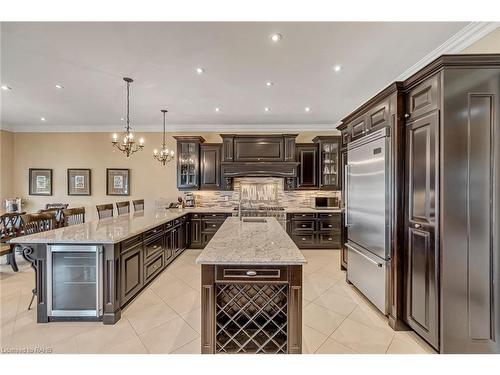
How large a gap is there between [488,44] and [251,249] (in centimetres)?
293

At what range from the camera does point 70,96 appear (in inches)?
161

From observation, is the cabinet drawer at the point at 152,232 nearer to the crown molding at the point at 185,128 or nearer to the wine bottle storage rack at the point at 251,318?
the wine bottle storage rack at the point at 251,318

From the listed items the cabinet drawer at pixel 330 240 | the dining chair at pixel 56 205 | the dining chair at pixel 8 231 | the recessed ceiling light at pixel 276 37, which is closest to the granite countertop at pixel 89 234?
the dining chair at pixel 8 231

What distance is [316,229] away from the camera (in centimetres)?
527

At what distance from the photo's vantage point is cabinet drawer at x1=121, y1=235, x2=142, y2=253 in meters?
2.63

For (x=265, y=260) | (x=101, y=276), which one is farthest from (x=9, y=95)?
(x=265, y=260)

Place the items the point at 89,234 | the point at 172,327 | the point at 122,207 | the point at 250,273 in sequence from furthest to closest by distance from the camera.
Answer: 1. the point at 122,207
2. the point at 89,234
3. the point at 172,327
4. the point at 250,273

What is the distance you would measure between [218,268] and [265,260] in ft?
1.22

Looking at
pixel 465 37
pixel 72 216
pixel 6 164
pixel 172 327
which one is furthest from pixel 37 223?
pixel 465 37

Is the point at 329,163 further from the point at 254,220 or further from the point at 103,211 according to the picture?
the point at 103,211

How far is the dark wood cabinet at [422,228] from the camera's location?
193 cm

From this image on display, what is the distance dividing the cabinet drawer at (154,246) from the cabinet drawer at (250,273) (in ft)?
6.35

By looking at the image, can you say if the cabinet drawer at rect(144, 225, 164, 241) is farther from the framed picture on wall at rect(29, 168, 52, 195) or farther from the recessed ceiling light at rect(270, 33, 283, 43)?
the framed picture on wall at rect(29, 168, 52, 195)
